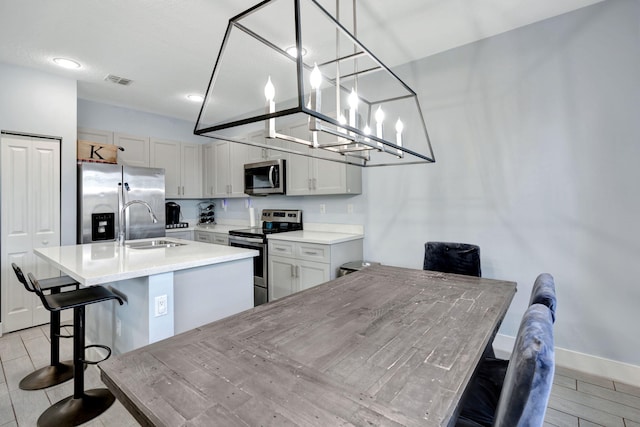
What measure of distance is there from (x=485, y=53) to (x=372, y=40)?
101 cm

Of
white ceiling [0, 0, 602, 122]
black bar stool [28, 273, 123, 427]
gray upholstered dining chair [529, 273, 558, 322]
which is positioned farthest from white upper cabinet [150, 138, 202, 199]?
gray upholstered dining chair [529, 273, 558, 322]

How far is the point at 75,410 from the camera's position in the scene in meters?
1.86

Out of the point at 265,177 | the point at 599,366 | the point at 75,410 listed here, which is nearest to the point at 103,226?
the point at 265,177

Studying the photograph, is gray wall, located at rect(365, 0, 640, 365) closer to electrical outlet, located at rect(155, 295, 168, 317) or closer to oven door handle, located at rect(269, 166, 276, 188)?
oven door handle, located at rect(269, 166, 276, 188)

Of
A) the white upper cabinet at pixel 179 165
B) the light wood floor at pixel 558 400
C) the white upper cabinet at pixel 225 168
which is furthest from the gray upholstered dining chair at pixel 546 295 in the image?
the white upper cabinet at pixel 179 165

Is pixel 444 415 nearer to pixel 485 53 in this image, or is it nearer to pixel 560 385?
pixel 560 385

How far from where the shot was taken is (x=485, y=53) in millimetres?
2725

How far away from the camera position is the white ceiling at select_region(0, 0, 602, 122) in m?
2.23

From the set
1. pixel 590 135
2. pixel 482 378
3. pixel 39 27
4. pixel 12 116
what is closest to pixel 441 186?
pixel 590 135

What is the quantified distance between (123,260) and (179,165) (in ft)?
10.6

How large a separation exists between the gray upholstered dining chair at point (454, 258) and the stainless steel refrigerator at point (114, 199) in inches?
114

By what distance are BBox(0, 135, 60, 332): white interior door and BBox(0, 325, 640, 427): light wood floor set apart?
2.63 ft

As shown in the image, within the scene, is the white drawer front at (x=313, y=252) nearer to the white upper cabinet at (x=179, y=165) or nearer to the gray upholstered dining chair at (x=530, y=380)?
the gray upholstered dining chair at (x=530, y=380)

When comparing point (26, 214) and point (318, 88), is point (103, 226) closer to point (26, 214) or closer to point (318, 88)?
point (26, 214)
